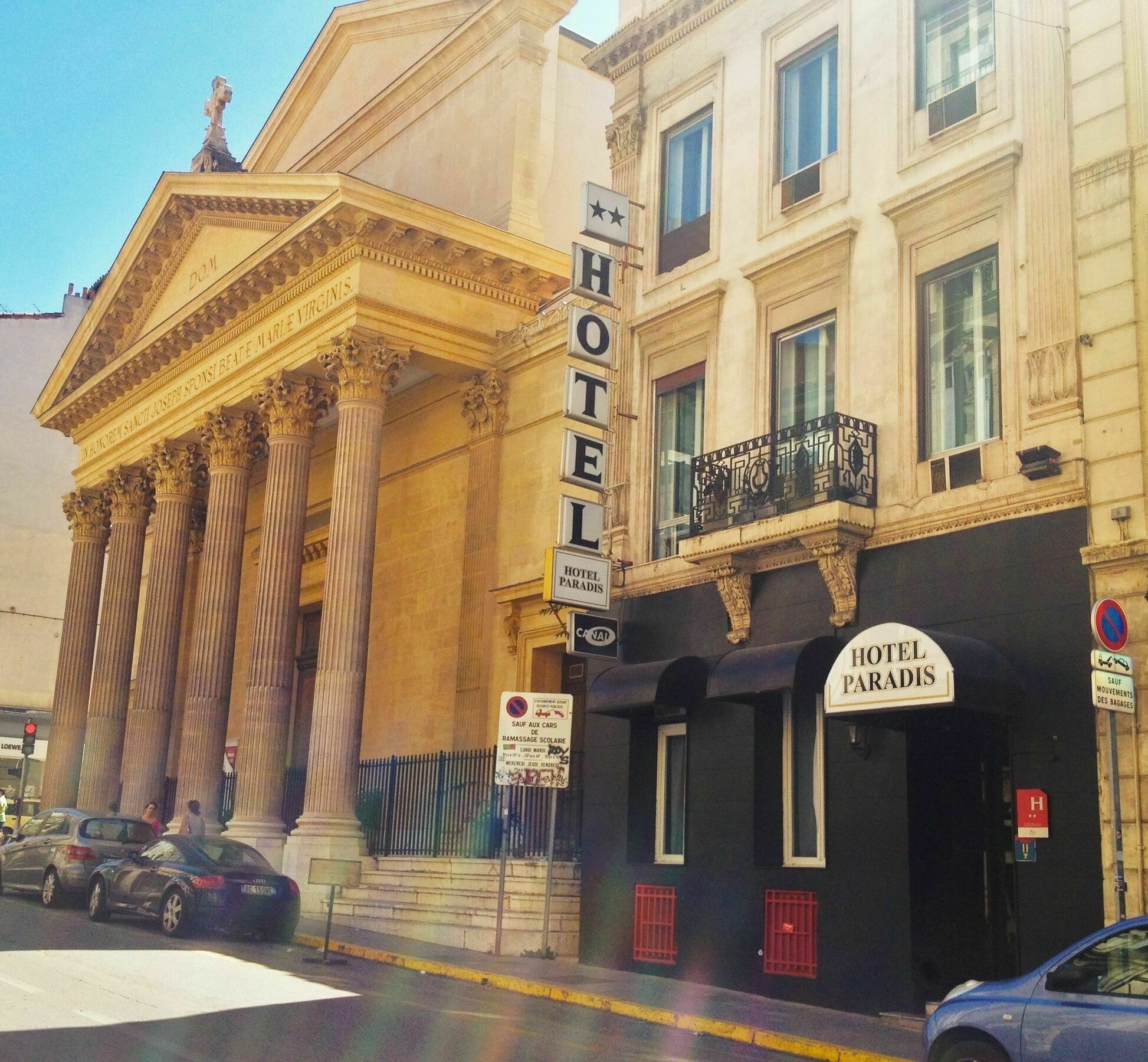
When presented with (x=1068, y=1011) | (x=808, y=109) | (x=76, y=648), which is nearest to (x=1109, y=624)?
(x=1068, y=1011)

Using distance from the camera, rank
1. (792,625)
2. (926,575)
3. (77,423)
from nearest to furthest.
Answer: (926,575) < (792,625) < (77,423)

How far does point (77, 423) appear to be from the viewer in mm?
36594

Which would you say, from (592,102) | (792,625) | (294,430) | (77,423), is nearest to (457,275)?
(294,430)

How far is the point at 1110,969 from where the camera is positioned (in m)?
8.02

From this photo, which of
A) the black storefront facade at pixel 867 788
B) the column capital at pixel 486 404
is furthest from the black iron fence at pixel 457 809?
the column capital at pixel 486 404

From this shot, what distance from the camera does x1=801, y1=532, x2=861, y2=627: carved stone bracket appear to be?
1498 centimetres

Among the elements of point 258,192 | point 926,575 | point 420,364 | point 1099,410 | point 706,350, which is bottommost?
point 926,575

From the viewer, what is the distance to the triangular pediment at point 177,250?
27.5 m

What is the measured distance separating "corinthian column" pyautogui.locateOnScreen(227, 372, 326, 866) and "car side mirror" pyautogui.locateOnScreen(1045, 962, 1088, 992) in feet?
60.1

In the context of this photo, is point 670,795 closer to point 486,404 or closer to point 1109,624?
point 1109,624

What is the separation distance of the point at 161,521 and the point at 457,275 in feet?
33.0

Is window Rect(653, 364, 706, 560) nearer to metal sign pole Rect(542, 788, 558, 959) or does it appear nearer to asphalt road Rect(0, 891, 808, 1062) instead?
metal sign pole Rect(542, 788, 558, 959)

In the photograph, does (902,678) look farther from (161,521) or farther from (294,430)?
(161,521)

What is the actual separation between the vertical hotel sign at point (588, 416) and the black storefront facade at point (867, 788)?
105cm
